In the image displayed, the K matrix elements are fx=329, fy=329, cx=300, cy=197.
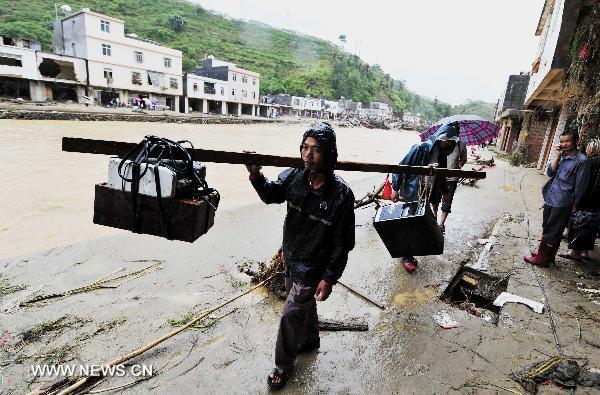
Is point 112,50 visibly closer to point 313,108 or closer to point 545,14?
point 545,14

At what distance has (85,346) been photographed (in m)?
2.92

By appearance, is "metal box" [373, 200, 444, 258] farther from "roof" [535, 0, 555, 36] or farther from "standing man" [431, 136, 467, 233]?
"roof" [535, 0, 555, 36]

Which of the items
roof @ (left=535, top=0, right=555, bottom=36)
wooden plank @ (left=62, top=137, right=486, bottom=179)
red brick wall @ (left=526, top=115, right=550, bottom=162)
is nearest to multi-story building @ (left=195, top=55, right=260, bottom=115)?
roof @ (left=535, top=0, right=555, bottom=36)

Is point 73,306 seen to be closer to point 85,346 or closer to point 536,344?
point 85,346

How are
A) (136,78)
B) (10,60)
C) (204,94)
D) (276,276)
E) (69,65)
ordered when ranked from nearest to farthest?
(276,276)
(10,60)
(69,65)
(136,78)
(204,94)

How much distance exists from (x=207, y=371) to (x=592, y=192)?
5.81 meters

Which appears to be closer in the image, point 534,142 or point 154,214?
point 154,214

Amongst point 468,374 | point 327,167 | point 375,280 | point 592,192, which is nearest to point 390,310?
point 375,280

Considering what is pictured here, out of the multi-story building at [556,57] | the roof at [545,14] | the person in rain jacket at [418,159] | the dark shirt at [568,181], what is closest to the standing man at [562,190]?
the dark shirt at [568,181]

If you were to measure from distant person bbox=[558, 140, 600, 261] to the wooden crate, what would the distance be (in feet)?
18.1

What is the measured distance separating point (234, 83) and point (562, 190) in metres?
53.2

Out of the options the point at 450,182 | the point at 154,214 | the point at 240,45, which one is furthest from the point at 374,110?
the point at 154,214

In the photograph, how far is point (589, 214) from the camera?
486cm

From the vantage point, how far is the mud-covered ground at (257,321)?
264cm
